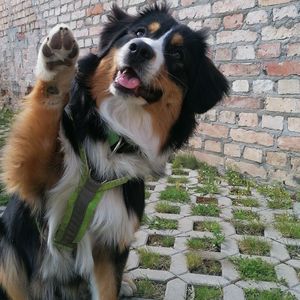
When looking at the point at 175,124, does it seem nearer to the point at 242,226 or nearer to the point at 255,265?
the point at 255,265

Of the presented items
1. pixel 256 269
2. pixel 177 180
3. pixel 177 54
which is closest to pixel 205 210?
pixel 177 180

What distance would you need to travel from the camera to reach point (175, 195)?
4.48 metres

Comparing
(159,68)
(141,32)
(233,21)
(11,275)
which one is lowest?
(11,275)

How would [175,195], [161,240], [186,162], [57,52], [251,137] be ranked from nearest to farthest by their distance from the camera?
[57,52] < [161,240] < [175,195] < [251,137] < [186,162]

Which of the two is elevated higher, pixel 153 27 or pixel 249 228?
pixel 153 27

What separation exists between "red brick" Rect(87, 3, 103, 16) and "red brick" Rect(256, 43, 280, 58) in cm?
332

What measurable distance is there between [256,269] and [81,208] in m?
1.45

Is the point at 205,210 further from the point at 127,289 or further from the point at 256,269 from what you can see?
the point at 127,289

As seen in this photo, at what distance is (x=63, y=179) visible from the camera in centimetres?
221

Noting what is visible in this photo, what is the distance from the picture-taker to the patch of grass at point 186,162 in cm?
564

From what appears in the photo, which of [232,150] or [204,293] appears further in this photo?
[232,150]

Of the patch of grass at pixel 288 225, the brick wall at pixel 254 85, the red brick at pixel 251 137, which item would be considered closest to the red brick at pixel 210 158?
the brick wall at pixel 254 85

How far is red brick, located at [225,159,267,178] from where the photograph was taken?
493 centimetres

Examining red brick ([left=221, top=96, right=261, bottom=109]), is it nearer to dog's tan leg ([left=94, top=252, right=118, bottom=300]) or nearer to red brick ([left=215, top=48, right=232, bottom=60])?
red brick ([left=215, top=48, right=232, bottom=60])
